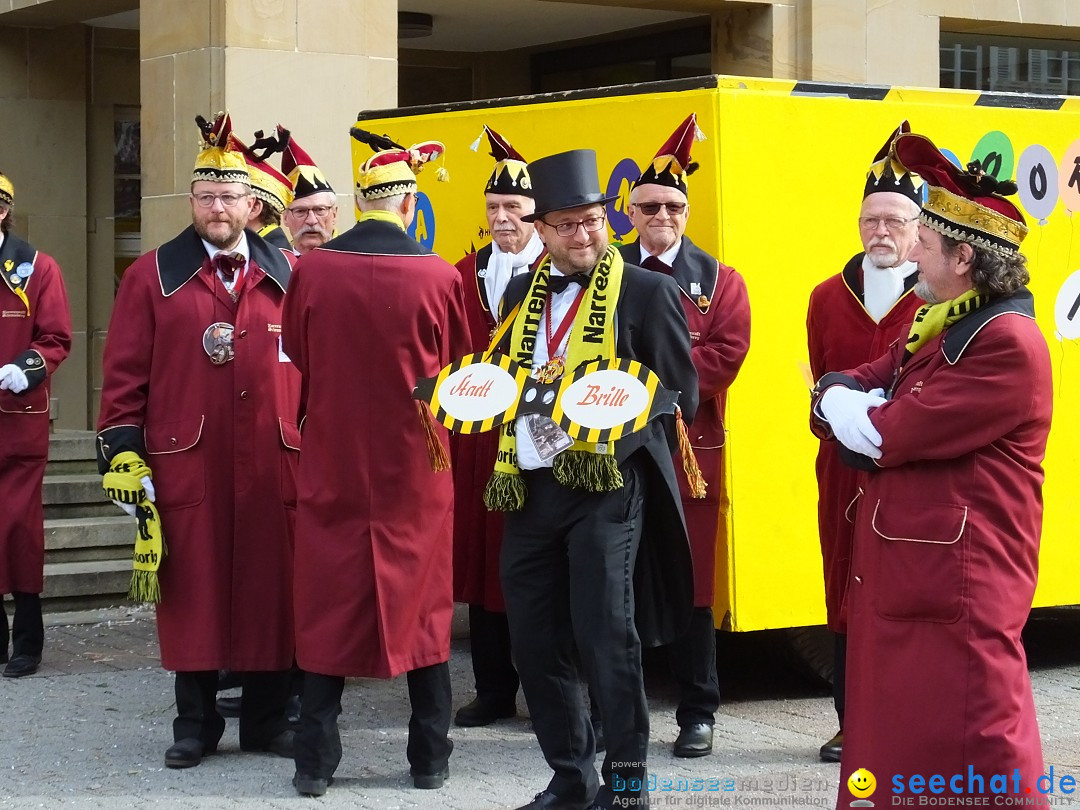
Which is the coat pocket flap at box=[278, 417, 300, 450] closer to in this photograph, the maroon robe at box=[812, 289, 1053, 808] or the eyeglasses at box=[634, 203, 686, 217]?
the eyeglasses at box=[634, 203, 686, 217]

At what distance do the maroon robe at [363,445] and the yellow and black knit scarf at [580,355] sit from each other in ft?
1.57

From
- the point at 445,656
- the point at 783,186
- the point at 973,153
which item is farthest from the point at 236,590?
the point at 973,153

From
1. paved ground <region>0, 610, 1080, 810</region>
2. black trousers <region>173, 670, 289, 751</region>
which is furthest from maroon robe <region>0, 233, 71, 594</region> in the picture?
black trousers <region>173, 670, 289, 751</region>

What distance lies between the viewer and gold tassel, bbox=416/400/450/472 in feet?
17.6

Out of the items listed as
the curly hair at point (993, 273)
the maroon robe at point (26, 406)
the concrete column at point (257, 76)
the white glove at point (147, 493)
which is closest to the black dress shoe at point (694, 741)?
the white glove at point (147, 493)

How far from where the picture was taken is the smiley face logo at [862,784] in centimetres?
414

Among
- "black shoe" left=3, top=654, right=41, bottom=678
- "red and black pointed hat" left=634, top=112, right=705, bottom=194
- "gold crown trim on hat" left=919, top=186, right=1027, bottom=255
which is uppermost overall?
"red and black pointed hat" left=634, top=112, right=705, bottom=194

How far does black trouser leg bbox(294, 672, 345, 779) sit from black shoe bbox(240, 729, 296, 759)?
478mm

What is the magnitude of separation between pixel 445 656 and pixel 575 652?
48 centimetres

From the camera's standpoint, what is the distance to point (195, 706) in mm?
5766

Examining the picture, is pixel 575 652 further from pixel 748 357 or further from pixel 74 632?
pixel 74 632

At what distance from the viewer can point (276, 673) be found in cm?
588

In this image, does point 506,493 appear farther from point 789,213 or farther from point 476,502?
point 789,213

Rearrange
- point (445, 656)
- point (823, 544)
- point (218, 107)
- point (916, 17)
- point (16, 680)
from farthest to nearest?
point (916, 17) < point (218, 107) < point (16, 680) < point (823, 544) < point (445, 656)
